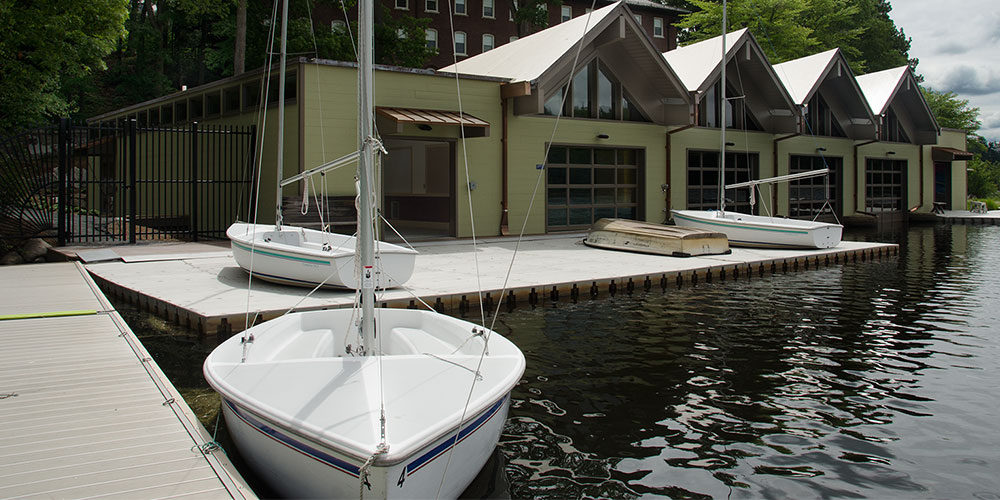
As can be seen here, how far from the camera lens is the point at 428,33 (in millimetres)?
44438

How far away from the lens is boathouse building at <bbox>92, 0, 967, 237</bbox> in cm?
1523

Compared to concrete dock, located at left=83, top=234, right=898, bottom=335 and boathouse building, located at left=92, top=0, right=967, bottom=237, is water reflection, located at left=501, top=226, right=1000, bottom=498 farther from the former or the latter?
boathouse building, located at left=92, top=0, right=967, bottom=237

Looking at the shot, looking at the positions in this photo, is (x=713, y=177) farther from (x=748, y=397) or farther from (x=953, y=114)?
(x=953, y=114)

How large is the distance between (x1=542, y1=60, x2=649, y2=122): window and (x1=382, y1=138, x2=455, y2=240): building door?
3.69m

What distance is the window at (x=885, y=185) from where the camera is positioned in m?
29.0

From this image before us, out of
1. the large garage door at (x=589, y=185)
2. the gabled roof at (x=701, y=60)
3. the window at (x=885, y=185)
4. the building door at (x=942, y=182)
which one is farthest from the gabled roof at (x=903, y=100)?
the large garage door at (x=589, y=185)

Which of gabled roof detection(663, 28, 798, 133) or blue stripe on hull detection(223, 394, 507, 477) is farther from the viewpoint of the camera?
gabled roof detection(663, 28, 798, 133)

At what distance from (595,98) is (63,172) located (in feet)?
42.2

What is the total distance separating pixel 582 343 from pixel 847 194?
76.5 feet

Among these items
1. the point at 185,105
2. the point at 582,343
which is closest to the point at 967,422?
the point at 582,343

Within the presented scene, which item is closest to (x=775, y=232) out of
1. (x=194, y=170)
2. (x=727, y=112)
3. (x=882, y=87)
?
(x=727, y=112)

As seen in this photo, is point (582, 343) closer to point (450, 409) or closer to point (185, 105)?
point (450, 409)

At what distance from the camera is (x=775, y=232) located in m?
16.8

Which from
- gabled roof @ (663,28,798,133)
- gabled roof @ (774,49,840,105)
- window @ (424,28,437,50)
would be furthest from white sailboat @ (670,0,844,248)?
window @ (424,28,437,50)
